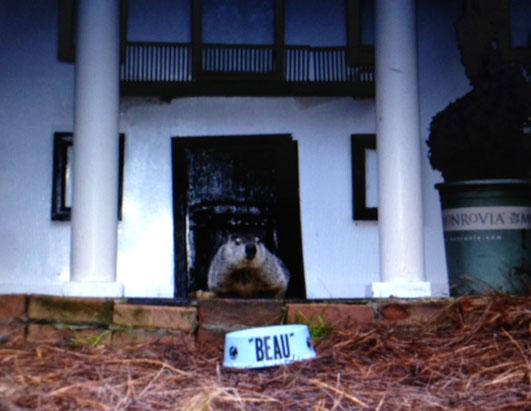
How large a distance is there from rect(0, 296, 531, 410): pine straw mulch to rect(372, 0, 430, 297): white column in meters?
0.51

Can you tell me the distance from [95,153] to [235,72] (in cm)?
153

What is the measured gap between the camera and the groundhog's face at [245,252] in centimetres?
410

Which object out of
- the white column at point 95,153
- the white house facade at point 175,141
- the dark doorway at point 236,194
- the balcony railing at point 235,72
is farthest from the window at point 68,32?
the white column at point 95,153

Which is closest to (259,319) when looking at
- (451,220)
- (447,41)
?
(451,220)

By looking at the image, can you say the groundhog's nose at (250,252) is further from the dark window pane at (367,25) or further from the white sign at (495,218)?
the dark window pane at (367,25)

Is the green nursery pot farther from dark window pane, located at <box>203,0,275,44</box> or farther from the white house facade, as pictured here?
dark window pane, located at <box>203,0,275,44</box>

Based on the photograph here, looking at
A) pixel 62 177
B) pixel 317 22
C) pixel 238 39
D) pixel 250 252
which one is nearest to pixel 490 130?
pixel 250 252

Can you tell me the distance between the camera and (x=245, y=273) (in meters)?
4.14

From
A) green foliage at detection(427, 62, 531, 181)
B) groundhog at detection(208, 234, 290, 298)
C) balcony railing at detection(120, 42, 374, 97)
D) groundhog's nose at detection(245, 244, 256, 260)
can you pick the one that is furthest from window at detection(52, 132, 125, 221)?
green foliage at detection(427, 62, 531, 181)

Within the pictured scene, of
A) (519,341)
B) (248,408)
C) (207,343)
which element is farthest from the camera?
(207,343)

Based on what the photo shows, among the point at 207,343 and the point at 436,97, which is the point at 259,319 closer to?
the point at 207,343

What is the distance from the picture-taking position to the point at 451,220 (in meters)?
3.42

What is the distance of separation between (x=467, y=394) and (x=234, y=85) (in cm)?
293

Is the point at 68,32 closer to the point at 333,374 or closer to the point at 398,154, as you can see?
the point at 398,154
